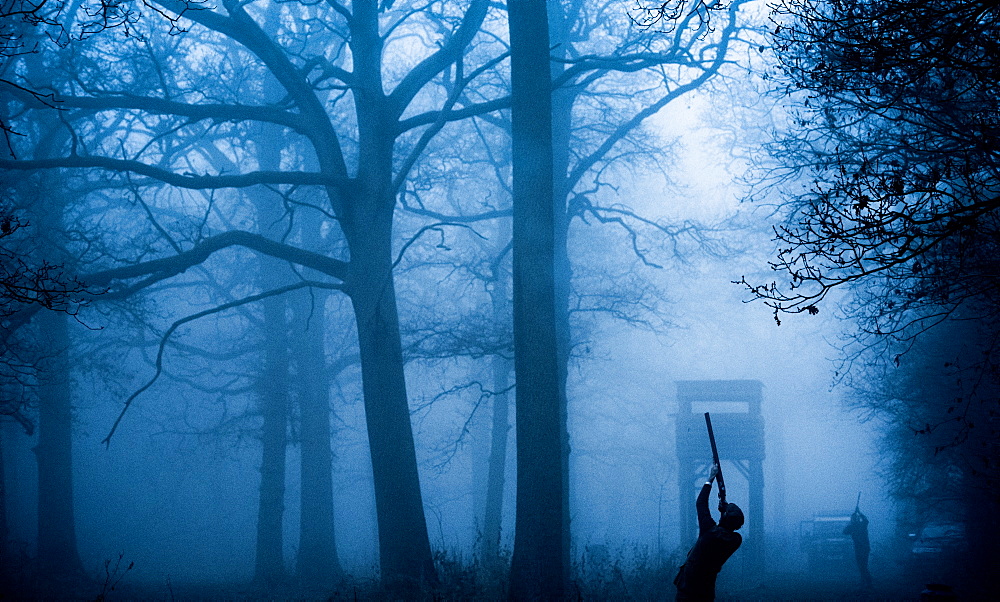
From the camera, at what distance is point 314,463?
1708 cm

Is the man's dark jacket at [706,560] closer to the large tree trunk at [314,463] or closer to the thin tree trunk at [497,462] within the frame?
the large tree trunk at [314,463]

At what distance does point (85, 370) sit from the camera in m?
16.0

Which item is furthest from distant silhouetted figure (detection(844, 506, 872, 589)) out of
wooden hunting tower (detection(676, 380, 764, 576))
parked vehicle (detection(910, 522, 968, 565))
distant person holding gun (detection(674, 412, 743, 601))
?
distant person holding gun (detection(674, 412, 743, 601))

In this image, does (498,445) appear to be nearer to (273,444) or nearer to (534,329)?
(273,444)

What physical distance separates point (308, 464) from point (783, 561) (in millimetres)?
19278

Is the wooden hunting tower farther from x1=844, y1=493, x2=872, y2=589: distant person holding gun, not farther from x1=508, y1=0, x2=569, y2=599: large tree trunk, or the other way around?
x1=508, y1=0, x2=569, y2=599: large tree trunk

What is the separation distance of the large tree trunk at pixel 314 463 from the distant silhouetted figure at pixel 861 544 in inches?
425

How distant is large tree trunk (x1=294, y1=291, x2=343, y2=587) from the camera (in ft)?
52.5

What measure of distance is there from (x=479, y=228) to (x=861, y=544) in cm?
1349

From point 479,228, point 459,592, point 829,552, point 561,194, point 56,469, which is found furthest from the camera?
point 829,552

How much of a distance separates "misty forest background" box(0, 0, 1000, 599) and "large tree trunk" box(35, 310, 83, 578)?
0.21 feet

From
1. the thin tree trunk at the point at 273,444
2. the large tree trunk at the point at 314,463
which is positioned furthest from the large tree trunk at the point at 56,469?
the large tree trunk at the point at 314,463

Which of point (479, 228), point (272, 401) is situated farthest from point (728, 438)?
point (272, 401)

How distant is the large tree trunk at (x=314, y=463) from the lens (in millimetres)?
16009
